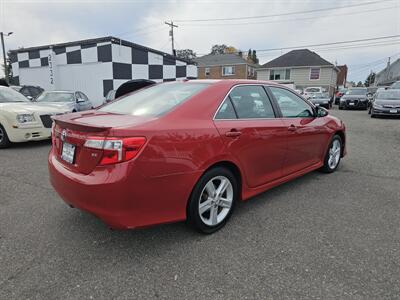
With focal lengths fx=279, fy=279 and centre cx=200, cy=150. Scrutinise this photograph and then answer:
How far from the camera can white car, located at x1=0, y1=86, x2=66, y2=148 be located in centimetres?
562

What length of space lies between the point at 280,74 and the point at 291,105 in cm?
3233

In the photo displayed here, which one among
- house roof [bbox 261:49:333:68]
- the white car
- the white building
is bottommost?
the white car

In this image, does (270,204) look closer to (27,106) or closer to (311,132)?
(311,132)

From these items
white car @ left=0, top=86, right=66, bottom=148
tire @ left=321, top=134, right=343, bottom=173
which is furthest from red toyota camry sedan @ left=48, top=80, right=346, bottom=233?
white car @ left=0, top=86, right=66, bottom=148

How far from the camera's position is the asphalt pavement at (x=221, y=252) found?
186cm

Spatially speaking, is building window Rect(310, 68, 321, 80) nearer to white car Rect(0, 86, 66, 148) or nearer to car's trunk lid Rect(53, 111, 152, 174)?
white car Rect(0, 86, 66, 148)

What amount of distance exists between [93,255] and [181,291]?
0.82 m

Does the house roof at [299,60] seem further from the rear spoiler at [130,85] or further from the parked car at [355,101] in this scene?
the rear spoiler at [130,85]

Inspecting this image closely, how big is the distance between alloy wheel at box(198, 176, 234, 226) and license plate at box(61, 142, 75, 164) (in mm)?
1099

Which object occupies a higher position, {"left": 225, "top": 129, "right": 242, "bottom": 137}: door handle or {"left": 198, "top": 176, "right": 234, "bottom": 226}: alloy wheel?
{"left": 225, "top": 129, "right": 242, "bottom": 137}: door handle

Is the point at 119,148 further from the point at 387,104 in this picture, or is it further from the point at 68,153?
the point at 387,104

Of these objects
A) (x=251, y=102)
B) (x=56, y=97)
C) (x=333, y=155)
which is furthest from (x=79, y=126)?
(x=56, y=97)

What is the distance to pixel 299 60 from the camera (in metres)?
32.7

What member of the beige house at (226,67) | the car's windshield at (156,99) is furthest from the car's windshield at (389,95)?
Answer: the beige house at (226,67)
